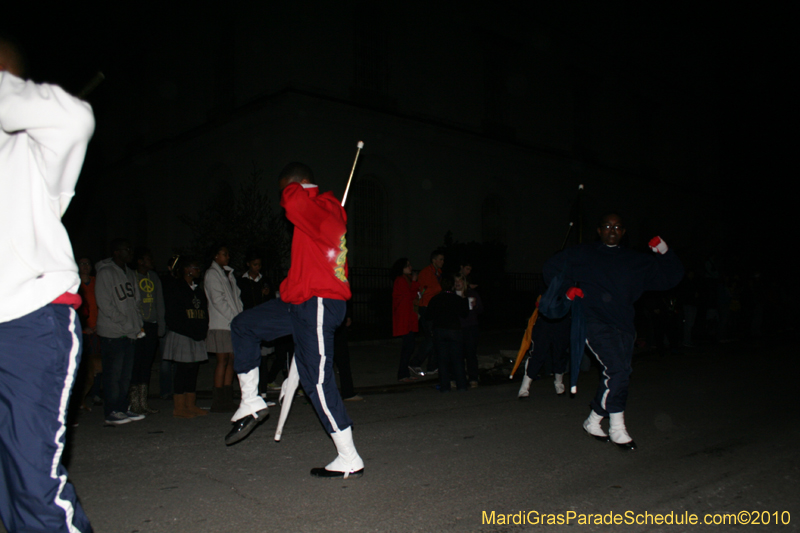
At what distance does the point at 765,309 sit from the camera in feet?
54.4

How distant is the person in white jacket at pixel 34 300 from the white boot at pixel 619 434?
4.13m

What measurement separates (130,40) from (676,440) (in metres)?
27.1

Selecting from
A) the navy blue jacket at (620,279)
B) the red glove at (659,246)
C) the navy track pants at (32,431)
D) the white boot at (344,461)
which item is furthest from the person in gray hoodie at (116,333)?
the red glove at (659,246)

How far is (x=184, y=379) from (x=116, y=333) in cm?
84

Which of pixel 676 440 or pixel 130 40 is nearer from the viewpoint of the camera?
pixel 676 440

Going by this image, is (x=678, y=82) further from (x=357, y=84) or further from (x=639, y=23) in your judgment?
(x=357, y=84)

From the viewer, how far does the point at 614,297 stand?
5176 millimetres

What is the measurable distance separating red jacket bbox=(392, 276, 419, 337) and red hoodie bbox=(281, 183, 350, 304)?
5190 millimetres

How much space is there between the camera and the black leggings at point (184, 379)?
641 cm

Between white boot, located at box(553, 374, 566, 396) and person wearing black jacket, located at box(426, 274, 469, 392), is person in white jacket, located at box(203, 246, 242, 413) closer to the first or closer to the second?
person wearing black jacket, located at box(426, 274, 469, 392)

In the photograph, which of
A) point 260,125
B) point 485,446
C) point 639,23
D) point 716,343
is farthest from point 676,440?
point 639,23

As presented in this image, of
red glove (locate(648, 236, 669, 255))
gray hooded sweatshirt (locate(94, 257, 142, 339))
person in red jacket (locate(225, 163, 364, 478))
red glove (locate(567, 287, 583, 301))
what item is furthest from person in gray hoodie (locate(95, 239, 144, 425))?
red glove (locate(648, 236, 669, 255))

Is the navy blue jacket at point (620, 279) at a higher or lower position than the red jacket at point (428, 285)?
higher

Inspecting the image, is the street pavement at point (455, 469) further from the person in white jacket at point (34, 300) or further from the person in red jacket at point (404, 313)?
the person in red jacket at point (404, 313)
